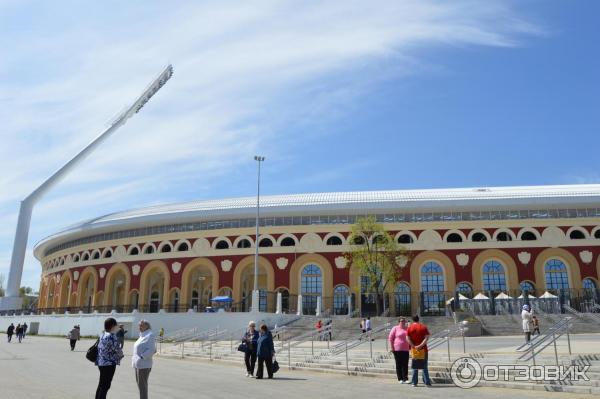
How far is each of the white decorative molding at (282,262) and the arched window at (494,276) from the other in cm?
1574

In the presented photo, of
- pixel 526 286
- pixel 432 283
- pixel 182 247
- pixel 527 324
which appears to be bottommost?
pixel 527 324

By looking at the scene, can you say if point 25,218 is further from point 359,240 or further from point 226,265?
point 359,240

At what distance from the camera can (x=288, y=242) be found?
4153cm

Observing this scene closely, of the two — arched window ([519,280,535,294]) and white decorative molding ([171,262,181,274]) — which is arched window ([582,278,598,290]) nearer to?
arched window ([519,280,535,294])

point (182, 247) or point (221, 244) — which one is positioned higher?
point (221, 244)

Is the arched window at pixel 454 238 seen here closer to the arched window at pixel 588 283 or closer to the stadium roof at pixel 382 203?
the stadium roof at pixel 382 203

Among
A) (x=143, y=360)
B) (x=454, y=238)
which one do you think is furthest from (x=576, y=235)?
(x=143, y=360)

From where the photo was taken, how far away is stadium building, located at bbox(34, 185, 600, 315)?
38562 millimetres

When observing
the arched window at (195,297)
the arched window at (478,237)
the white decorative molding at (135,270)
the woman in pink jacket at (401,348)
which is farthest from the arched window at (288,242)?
the woman in pink jacket at (401,348)

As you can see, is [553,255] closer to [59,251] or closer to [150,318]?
[150,318]

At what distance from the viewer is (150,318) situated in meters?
32.0

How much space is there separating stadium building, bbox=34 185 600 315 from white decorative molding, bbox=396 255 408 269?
666 millimetres

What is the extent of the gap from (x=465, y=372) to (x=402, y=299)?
28.0m

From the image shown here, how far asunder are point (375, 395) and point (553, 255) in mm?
34277
